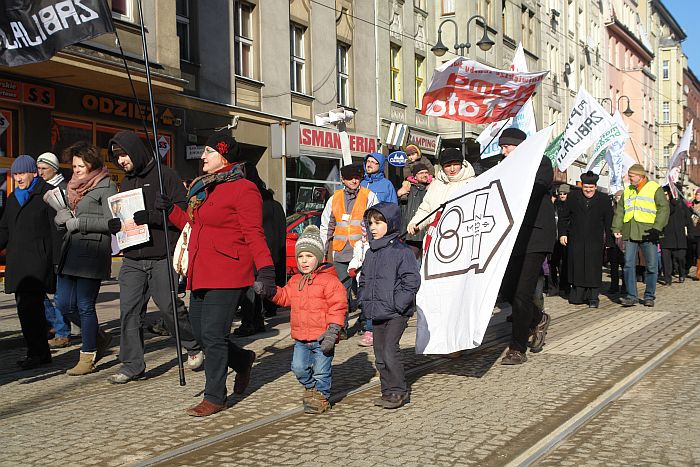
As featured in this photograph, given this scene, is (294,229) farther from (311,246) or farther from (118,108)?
(311,246)

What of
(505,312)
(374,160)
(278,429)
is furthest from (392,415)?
(505,312)

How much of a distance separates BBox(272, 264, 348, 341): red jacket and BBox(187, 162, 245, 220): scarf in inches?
31.6

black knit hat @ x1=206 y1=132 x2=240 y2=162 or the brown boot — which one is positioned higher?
black knit hat @ x1=206 y1=132 x2=240 y2=162

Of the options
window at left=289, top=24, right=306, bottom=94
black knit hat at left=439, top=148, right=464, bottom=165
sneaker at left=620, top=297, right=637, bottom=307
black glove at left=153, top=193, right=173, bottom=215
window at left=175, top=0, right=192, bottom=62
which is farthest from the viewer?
window at left=289, top=24, right=306, bottom=94

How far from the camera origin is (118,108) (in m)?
18.1

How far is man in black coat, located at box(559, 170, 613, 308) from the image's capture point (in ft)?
41.8

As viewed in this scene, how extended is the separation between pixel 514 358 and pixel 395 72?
23.5 metres

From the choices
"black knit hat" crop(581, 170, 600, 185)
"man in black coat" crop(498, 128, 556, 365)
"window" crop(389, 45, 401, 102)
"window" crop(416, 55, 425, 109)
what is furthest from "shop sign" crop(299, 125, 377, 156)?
"man in black coat" crop(498, 128, 556, 365)

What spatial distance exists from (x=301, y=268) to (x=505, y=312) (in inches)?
249

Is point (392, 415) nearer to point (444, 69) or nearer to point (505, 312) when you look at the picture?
point (505, 312)

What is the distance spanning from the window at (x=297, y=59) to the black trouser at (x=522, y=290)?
17.4 meters

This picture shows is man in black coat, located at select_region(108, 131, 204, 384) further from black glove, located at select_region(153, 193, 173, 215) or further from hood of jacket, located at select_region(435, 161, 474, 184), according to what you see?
hood of jacket, located at select_region(435, 161, 474, 184)

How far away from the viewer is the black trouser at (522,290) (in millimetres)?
7582

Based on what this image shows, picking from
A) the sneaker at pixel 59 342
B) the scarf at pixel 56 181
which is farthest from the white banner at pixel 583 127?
the scarf at pixel 56 181
